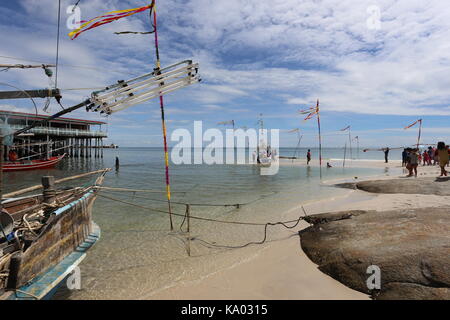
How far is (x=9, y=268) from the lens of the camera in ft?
14.3

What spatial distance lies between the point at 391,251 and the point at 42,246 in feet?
24.8

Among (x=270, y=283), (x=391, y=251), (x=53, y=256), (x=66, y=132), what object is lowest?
(x=270, y=283)

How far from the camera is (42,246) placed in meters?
5.24

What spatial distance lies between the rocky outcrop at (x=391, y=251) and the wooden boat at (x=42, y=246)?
6.14 metres

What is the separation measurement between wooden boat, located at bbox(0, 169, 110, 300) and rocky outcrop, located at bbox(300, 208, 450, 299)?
6136 millimetres

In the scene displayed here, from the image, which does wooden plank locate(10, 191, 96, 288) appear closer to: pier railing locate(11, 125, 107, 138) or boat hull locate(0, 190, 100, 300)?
boat hull locate(0, 190, 100, 300)

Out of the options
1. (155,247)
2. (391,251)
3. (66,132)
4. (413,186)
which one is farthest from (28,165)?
(413,186)

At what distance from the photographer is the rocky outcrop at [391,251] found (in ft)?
14.6

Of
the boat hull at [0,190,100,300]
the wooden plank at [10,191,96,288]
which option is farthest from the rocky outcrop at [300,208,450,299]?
the wooden plank at [10,191,96,288]

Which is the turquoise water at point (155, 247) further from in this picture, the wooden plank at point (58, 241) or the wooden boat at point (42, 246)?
the wooden plank at point (58, 241)

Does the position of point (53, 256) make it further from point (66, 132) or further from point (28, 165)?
point (66, 132)

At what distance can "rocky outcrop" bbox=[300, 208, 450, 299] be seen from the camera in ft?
14.6
